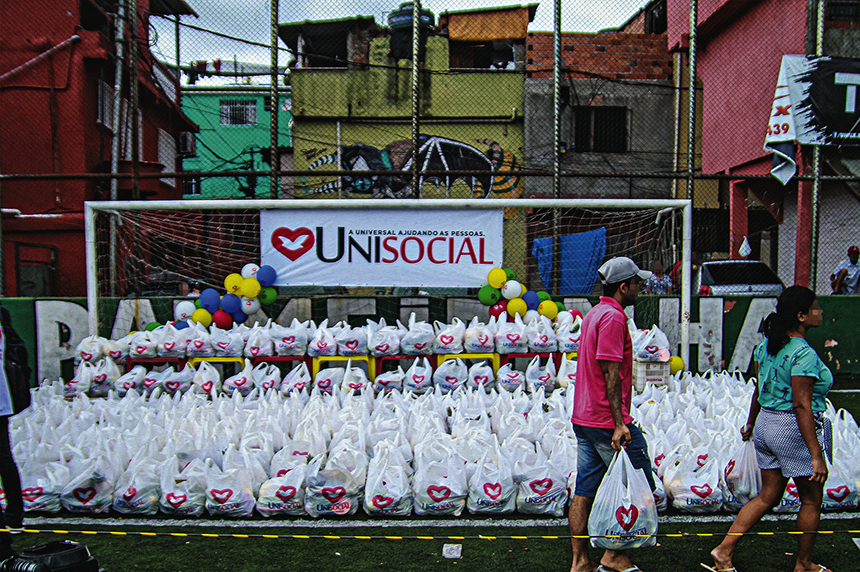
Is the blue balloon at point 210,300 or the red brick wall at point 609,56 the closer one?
the blue balloon at point 210,300

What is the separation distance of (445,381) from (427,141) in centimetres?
1208

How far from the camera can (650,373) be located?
20.3ft

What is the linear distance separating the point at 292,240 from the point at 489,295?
8.76 feet

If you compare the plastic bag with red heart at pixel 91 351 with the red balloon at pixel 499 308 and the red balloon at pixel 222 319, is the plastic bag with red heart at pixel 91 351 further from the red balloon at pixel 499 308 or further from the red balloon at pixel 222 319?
the red balloon at pixel 499 308

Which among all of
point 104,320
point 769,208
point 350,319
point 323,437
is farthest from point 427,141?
point 323,437

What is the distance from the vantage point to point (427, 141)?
17047 millimetres

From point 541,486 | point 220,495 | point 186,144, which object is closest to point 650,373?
point 541,486

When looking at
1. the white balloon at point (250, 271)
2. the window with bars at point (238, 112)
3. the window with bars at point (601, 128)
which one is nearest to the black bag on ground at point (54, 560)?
the white balloon at point (250, 271)

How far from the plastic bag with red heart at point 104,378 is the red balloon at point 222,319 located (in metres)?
1.45

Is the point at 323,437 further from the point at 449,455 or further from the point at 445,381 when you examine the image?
the point at 445,381

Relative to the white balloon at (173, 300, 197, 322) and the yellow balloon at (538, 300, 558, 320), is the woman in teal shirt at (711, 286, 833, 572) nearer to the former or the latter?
the yellow balloon at (538, 300, 558, 320)

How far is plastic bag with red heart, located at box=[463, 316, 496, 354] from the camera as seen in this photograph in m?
6.56

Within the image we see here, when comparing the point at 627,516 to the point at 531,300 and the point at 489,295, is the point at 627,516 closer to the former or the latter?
the point at 489,295

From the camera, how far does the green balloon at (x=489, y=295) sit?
7.64 m
